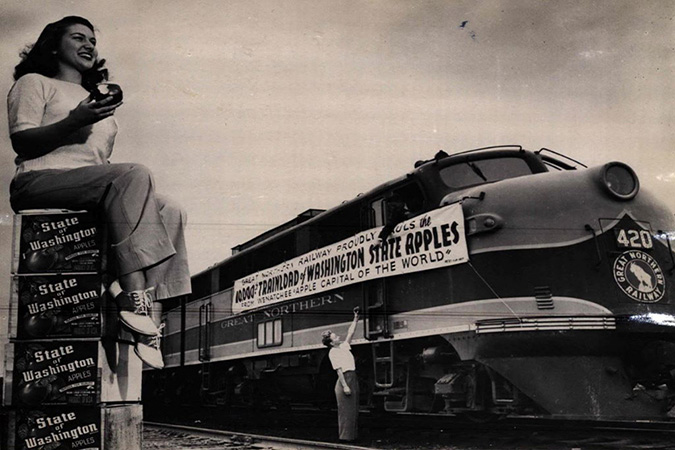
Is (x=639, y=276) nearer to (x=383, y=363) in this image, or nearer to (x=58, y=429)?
(x=383, y=363)

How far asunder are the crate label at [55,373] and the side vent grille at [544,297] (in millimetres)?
3928

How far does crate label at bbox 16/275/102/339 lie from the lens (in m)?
6.23

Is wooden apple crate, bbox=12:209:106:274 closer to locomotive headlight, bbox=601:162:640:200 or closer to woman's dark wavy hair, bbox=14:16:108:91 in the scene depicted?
woman's dark wavy hair, bbox=14:16:108:91

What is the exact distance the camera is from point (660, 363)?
652cm

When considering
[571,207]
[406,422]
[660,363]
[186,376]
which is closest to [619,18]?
[571,207]

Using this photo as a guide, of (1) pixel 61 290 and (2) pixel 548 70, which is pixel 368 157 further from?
(1) pixel 61 290

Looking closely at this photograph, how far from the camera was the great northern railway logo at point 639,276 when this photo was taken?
664cm

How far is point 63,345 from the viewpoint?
6.21 m

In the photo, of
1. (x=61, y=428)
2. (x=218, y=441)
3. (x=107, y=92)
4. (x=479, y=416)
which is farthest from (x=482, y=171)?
(x=61, y=428)

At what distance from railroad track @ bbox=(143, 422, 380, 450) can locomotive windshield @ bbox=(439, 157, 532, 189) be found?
2851 mm

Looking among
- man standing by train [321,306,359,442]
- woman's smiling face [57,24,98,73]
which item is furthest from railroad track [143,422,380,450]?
woman's smiling face [57,24,98,73]

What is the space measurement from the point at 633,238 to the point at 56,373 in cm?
534

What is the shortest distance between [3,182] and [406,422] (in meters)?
4.86

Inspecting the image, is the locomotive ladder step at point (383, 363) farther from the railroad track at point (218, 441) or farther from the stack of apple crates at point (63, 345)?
the stack of apple crates at point (63, 345)
